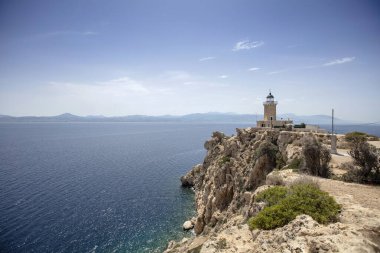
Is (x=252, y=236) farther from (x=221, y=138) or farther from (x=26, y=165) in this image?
(x=26, y=165)

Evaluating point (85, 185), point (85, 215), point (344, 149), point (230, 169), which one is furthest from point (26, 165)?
point (344, 149)

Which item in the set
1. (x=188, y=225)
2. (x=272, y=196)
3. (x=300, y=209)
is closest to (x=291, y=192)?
(x=272, y=196)

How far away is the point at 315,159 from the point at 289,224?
15562 mm

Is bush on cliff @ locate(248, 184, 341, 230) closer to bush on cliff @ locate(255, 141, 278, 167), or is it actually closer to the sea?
bush on cliff @ locate(255, 141, 278, 167)

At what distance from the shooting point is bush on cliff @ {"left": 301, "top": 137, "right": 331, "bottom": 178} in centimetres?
Answer: 2594

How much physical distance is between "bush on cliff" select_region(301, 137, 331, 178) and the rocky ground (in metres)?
1.57

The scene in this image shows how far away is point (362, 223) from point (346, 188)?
8151 millimetres

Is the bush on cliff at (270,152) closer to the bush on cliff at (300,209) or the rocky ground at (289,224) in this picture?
the rocky ground at (289,224)

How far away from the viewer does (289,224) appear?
534 inches

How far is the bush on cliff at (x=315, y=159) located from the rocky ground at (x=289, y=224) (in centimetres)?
157

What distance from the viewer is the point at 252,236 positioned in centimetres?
1474

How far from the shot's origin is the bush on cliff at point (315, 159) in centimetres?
2594

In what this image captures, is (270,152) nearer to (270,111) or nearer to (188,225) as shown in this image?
(270,111)

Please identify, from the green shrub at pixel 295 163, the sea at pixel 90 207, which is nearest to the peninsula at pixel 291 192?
the green shrub at pixel 295 163
